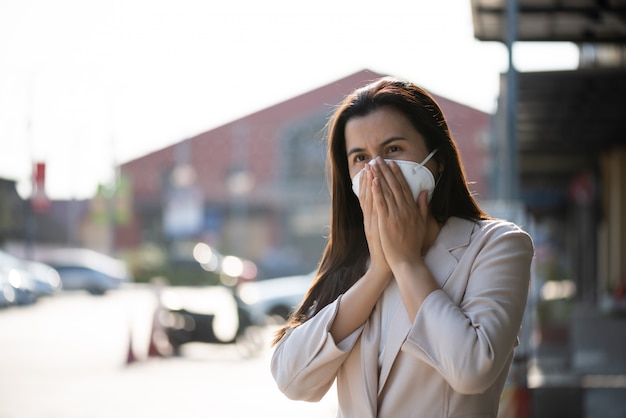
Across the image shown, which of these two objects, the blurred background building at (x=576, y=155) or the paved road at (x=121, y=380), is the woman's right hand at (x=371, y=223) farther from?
the paved road at (x=121, y=380)

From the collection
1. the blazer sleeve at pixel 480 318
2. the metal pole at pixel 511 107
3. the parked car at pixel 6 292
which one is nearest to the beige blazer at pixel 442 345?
the blazer sleeve at pixel 480 318

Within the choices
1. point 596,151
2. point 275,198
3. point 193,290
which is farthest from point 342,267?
point 275,198

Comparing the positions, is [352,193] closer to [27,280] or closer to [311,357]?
[311,357]

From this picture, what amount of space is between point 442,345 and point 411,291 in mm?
173

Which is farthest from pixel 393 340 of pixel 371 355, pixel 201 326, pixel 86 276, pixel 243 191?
pixel 243 191

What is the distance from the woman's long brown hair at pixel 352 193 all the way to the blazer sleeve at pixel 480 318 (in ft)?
0.66

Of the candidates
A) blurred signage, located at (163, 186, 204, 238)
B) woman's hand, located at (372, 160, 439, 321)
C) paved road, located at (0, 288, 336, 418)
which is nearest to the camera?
woman's hand, located at (372, 160, 439, 321)

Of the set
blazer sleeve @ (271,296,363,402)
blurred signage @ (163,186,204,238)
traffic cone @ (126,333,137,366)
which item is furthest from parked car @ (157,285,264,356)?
blurred signage @ (163,186,204,238)

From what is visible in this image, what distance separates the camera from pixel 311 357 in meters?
2.72

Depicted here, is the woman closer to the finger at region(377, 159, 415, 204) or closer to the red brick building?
the finger at region(377, 159, 415, 204)

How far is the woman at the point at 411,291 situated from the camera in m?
2.53

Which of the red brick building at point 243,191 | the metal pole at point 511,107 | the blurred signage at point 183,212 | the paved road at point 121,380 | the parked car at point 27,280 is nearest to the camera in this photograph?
the metal pole at point 511,107

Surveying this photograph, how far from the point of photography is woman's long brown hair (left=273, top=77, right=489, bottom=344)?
2.80m

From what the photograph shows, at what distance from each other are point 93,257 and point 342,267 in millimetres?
50655
